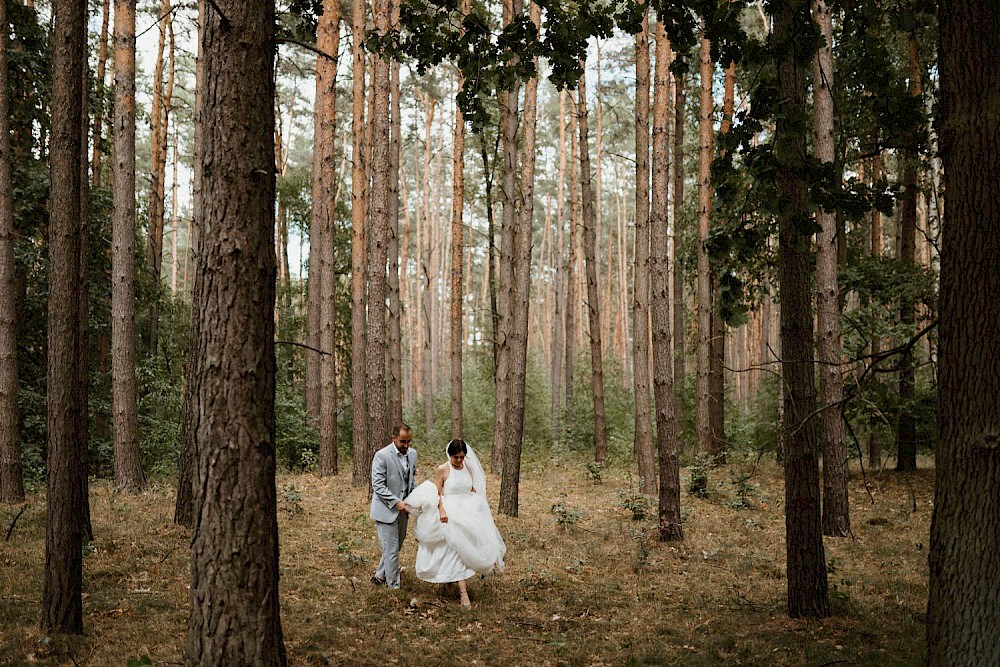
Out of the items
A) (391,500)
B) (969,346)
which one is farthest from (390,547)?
(969,346)

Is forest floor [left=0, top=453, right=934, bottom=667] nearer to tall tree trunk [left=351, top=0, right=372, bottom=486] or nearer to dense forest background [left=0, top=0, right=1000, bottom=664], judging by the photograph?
dense forest background [left=0, top=0, right=1000, bottom=664]

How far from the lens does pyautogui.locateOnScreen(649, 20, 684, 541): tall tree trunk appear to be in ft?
33.1

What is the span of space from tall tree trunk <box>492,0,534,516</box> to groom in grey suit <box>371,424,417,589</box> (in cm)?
378

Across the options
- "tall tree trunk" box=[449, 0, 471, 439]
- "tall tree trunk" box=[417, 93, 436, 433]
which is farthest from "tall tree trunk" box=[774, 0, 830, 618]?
"tall tree trunk" box=[417, 93, 436, 433]

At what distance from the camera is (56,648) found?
533 centimetres

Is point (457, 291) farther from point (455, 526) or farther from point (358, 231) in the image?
point (455, 526)

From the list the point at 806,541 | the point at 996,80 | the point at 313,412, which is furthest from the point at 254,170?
the point at 313,412

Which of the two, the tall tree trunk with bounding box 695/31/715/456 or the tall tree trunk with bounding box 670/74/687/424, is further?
the tall tree trunk with bounding box 670/74/687/424

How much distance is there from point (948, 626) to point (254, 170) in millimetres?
4252

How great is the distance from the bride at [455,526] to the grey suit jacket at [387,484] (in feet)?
0.67

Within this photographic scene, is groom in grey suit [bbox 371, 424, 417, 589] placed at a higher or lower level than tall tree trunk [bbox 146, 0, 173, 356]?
lower

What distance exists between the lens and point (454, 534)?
7.75 m

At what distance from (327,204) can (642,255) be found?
746cm

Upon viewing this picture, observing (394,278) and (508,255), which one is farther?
(394,278)
